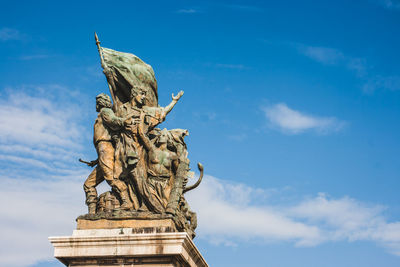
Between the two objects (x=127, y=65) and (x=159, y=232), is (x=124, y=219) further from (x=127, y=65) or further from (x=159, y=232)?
(x=127, y=65)

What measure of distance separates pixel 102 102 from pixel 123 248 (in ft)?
12.9

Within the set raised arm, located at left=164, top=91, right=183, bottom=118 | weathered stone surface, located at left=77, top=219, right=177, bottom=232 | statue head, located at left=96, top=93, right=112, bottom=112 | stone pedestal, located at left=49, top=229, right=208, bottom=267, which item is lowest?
stone pedestal, located at left=49, top=229, right=208, bottom=267

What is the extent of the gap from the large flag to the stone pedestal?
3.82 metres

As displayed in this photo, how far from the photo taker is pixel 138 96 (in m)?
15.1

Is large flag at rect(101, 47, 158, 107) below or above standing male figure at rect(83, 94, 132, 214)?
above

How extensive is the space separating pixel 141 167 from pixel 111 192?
0.93 m

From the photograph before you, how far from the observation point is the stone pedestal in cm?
1271

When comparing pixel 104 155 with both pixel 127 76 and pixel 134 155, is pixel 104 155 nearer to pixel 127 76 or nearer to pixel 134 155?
pixel 134 155

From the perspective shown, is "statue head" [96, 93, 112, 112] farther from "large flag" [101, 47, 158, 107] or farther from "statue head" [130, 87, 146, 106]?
"statue head" [130, 87, 146, 106]

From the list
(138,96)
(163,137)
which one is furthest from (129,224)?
(138,96)

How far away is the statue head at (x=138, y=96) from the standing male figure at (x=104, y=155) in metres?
0.71

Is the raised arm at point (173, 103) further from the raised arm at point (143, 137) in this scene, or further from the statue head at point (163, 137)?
the raised arm at point (143, 137)

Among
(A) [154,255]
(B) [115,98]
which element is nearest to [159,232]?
(A) [154,255]

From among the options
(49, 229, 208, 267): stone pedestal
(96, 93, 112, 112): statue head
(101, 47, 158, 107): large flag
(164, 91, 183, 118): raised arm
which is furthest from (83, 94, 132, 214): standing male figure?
(164, 91, 183, 118): raised arm
